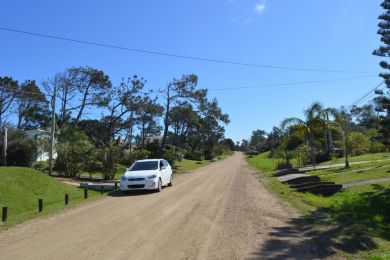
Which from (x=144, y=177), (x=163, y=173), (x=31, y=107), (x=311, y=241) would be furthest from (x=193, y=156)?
(x=311, y=241)

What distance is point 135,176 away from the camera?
2102 centimetres

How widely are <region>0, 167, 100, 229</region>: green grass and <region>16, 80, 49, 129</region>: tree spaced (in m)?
40.9

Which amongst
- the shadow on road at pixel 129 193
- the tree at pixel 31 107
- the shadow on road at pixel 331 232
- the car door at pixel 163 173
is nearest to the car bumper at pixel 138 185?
the shadow on road at pixel 129 193

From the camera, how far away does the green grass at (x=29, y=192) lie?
17.3 meters

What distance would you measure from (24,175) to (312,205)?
13.6 m

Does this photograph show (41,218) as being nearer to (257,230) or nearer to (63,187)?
(257,230)

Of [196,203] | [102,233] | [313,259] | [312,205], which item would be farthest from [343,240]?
[196,203]

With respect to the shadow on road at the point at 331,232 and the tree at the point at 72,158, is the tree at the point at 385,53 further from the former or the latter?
the tree at the point at 72,158

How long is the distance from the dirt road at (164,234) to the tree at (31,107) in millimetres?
50369

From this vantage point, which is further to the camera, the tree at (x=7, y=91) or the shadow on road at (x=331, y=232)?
the tree at (x=7, y=91)

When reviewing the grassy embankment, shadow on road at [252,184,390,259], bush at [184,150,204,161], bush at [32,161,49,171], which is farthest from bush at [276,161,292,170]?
bush at [184,150,204,161]

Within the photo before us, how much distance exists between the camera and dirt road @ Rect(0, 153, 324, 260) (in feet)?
26.9

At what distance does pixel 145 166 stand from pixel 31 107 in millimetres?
51723

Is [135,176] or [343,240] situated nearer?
[343,240]
